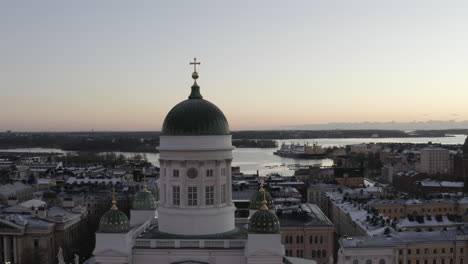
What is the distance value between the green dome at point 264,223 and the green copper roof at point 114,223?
6354 mm

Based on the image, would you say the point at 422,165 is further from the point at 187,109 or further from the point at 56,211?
the point at 187,109

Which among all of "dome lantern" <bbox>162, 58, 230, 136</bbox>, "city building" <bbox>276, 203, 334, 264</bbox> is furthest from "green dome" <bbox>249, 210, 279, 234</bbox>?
"city building" <bbox>276, 203, 334, 264</bbox>

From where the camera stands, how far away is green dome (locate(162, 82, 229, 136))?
1153 inches

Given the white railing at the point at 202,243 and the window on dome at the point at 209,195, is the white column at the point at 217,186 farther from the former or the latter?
the white railing at the point at 202,243

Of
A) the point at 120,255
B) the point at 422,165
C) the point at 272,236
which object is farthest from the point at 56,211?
the point at 422,165

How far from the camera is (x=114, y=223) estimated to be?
2741 centimetres

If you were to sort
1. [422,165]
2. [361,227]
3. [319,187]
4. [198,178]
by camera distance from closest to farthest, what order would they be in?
[198,178], [361,227], [319,187], [422,165]

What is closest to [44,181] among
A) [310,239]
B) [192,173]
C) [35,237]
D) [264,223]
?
[35,237]

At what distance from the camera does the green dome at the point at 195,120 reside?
2930 cm

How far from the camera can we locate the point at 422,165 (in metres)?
151

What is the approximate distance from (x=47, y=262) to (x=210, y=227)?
31840 mm

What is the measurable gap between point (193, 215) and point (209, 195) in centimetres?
138

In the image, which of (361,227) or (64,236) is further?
(64,236)

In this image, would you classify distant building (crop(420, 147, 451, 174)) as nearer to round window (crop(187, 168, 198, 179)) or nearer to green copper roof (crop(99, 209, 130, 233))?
round window (crop(187, 168, 198, 179))
